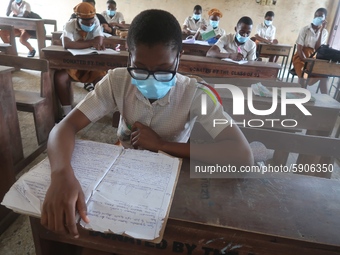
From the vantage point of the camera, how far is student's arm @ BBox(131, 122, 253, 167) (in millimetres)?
879

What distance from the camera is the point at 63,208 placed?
60 centimetres

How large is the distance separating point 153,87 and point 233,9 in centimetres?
780

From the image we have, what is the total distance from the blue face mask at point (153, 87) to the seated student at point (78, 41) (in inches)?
79.1

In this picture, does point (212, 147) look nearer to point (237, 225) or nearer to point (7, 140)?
point (237, 225)

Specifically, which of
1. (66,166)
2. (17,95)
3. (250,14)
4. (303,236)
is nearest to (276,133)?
(303,236)

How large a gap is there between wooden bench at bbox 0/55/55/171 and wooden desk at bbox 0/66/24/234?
22 cm

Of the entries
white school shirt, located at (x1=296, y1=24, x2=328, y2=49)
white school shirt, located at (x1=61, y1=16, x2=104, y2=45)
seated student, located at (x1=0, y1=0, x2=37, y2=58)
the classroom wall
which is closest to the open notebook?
white school shirt, located at (x1=61, y1=16, x2=104, y2=45)

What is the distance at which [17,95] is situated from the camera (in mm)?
2236

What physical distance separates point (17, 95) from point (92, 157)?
71.2 inches

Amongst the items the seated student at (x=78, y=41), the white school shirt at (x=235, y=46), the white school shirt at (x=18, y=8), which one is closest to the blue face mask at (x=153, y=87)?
the seated student at (x=78, y=41)

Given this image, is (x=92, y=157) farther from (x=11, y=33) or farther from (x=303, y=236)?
(x=11, y=33)

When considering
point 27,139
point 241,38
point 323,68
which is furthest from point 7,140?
point 323,68

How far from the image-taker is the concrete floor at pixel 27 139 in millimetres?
1351

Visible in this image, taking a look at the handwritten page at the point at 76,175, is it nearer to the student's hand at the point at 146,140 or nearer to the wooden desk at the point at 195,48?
the student's hand at the point at 146,140
